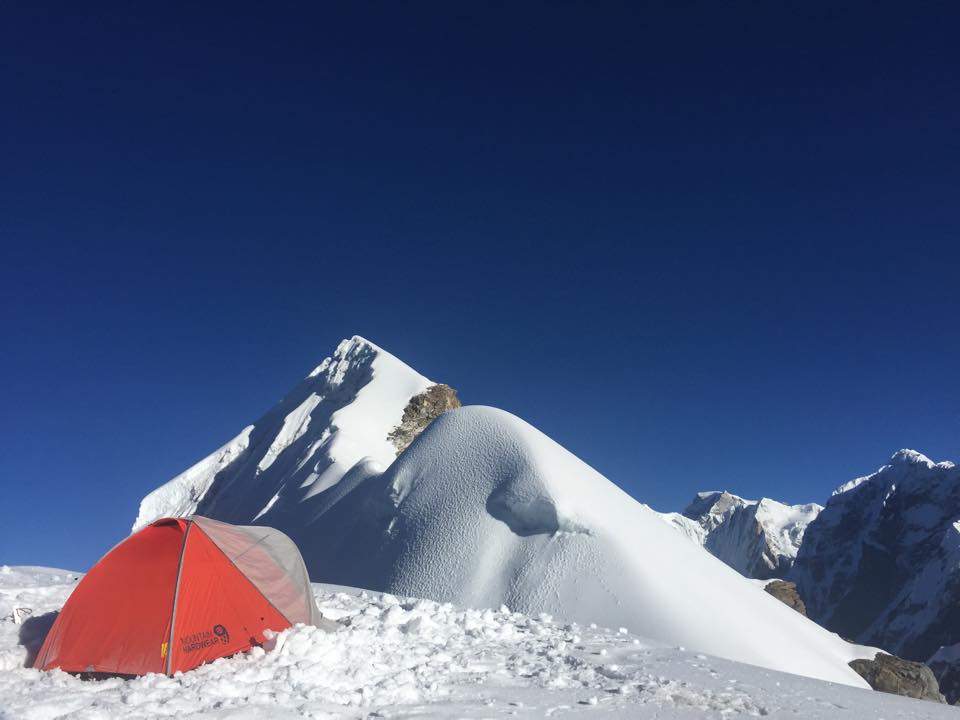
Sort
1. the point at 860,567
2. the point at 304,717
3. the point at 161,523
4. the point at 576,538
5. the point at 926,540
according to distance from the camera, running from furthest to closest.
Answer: the point at 860,567 < the point at 926,540 < the point at 576,538 < the point at 161,523 < the point at 304,717

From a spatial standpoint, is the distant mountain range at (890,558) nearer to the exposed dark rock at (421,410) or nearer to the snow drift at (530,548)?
the exposed dark rock at (421,410)

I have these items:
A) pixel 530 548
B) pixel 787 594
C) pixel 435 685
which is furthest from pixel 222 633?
pixel 787 594

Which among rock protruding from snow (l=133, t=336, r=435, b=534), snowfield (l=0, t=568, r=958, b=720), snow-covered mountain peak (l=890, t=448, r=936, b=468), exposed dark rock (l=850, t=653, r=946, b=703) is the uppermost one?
snow-covered mountain peak (l=890, t=448, r=936, b=468)

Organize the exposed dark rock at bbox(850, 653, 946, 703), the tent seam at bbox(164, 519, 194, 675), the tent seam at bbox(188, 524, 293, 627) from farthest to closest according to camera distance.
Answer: the exposed dark rock at bbox(850, 653, 946, 703) < the tent seam at bbox(188, 524, 293, 627) < the tent seam at bbox(164, 519, 194, 675)

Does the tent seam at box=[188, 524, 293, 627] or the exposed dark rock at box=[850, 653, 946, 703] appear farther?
the exposed dark rock at box=[850, 653, 946, 703]

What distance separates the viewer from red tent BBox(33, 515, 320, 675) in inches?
247

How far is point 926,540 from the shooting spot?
6383 inches

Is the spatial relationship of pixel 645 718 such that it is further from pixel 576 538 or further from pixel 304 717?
pixel 576 538

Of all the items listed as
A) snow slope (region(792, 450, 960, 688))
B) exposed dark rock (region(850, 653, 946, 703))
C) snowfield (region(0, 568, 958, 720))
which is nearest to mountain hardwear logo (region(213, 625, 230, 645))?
snowfield (region(0, 568, 958, 720))

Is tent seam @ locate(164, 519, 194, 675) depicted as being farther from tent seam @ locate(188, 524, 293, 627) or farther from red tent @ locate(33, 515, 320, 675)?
tent seam @ locate(188, 524, 293, 627)

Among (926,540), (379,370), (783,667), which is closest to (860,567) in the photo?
Result: (926,540)

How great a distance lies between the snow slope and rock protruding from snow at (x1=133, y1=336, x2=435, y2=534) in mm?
132676

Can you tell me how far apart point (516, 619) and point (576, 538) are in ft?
15.0

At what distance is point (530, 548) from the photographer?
1445 centimetres
